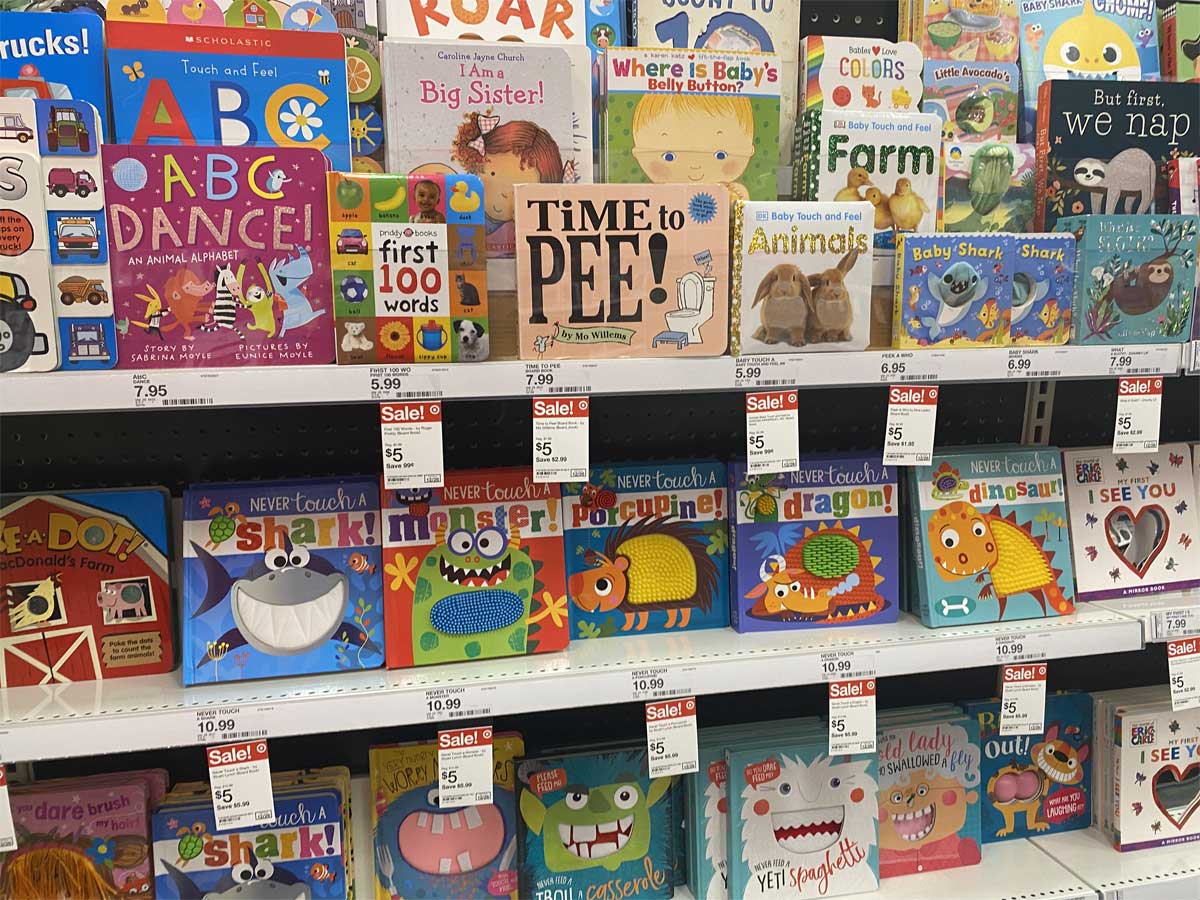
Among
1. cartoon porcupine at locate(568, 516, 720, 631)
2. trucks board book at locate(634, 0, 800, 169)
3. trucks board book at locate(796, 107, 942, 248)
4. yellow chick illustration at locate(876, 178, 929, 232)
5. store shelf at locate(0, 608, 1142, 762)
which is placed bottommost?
store shelf at locate(0, 608, 1142, 762)

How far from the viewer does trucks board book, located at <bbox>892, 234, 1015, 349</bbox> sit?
147 cm

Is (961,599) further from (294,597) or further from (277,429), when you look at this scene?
(277,429)

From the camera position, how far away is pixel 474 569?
1.46 m

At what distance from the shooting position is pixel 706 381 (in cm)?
137

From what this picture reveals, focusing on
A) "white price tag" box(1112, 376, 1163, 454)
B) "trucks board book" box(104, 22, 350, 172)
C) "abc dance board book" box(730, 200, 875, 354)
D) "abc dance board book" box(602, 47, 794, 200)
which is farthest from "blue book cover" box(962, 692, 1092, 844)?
"trucks board book" box(104, 22, 350, 172)

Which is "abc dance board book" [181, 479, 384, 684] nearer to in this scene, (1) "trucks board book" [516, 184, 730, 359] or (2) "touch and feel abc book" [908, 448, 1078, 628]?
(1) "trucks board book" [516, 184, 730, 359]

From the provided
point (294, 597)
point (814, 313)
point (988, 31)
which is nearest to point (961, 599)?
point (814, 313)

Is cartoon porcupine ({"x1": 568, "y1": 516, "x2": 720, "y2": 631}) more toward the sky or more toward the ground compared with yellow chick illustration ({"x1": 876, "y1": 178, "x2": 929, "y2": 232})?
more toward the ground

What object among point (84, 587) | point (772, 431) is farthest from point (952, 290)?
point (84, 587)

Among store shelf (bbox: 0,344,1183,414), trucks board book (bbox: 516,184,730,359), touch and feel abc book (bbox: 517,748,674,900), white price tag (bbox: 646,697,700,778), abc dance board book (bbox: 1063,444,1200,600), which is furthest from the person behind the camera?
abc dance board book (bbox: 1063,444,1200,600)

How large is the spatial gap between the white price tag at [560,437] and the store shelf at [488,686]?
0.32 meters

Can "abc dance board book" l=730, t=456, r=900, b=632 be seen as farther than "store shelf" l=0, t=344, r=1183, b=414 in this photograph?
Yes

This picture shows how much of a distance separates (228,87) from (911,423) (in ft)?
3.90

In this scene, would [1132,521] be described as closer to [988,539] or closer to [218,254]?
[988,539]
